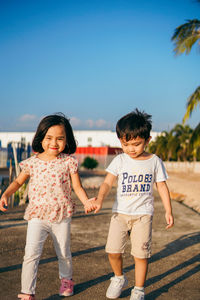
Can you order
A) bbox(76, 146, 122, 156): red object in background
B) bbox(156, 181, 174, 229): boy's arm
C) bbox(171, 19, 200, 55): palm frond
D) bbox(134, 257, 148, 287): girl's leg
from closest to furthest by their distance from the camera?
1. bbox(134, 257, 148, 287): girl's leg
2. bbox(156, 181, 174, 229): boy's arm
3. bbox(171, 19, 200, 55): palm frond
4. bbox(76, 146, 122, 156): red object in background

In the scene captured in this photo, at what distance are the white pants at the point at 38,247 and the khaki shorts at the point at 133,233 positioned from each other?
13.9 inches

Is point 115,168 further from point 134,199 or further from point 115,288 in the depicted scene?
point 115,288

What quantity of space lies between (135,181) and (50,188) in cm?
67

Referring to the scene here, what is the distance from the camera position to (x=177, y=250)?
14.9 feet

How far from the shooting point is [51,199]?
2836mm

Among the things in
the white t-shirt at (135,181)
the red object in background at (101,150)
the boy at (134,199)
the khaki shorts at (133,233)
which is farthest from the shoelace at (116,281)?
the red object in background at (101,150)

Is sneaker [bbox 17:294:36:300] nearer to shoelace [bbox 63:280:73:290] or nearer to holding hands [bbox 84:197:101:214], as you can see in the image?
shoelace [bbox 63:280:73:290]

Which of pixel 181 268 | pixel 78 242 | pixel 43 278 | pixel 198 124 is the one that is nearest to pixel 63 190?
pixel 43 278

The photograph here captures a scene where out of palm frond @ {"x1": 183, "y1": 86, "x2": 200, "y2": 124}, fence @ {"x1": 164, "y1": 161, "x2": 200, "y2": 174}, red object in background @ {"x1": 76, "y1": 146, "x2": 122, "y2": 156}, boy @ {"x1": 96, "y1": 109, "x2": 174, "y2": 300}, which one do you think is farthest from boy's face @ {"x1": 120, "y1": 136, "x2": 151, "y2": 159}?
red object in background @ {"x1": 76, "y1": 146, "x2": 122, "y2": 156}

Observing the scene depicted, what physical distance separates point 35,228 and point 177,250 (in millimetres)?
2361

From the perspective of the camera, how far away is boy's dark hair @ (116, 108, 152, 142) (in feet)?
9.29

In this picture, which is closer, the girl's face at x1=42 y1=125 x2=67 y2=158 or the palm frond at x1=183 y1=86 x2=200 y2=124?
the girl's face at x1=42 y1=125 x2=67 y2=158

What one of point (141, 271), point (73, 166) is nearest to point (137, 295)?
point (141, 271)

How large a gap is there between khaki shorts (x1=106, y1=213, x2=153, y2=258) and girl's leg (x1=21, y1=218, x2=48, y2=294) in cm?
54
